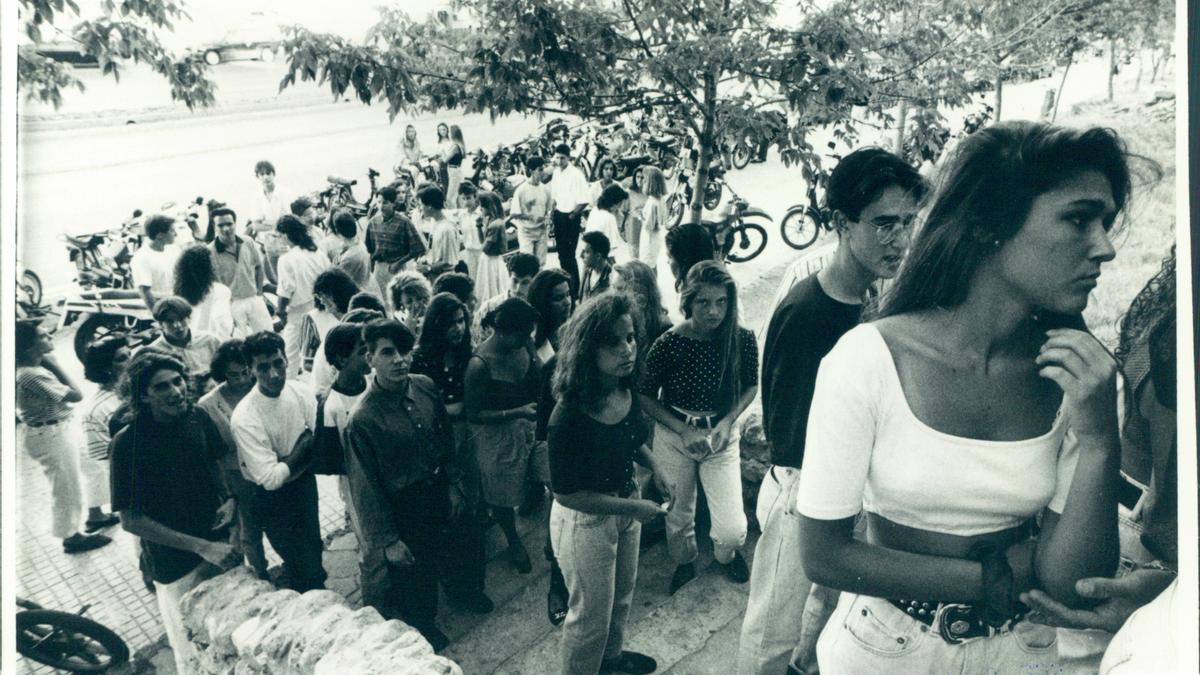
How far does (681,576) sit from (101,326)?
5.75 metres

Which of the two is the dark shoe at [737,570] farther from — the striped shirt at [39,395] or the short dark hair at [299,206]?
the short dark hair at [299,206]

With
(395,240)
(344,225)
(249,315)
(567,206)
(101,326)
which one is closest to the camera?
(344,225)

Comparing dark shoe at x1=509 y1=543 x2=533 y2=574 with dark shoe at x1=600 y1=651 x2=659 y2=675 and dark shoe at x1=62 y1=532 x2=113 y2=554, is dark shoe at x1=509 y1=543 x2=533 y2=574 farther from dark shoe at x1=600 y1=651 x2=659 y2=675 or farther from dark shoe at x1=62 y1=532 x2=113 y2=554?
dark shoe at x1=62 y1=532 x2=113 y2=554

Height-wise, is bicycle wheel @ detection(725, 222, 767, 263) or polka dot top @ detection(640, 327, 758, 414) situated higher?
polka dot top @ detection(640, 327, 758, 414)

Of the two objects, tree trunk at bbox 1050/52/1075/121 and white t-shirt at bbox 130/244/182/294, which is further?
white t-shirt at bbox 130/244/182/294

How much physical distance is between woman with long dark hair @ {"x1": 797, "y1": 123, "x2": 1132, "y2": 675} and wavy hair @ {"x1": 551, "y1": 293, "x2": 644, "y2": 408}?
3.84ft

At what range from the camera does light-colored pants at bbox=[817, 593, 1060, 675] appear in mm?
1733

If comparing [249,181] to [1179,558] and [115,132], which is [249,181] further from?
[1179,558]

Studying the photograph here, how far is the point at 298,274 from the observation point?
227 inches

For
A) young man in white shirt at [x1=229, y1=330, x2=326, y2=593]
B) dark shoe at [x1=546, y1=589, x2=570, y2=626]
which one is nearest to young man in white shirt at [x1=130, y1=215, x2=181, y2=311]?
young man in white shirt at [x1=229, y1=330, x2=326, y2=593]

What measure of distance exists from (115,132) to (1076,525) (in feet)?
14.3

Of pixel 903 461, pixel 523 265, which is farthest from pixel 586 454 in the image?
pixel 523 265

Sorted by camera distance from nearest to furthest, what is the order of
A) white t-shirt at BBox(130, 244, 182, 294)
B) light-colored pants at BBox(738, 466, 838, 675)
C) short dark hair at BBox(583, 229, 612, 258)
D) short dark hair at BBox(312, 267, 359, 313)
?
1. light-colored pants at BBox(738, 466, 838, 675)
2. short dark hair at BBox(312, 267, 359, 313)
3. short dark hair at BBox(583, 229, 612, 258)
4. white t-shirt at BBox(130, 244, 182, 294)

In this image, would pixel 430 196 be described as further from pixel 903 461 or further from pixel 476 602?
pixel 903 461
